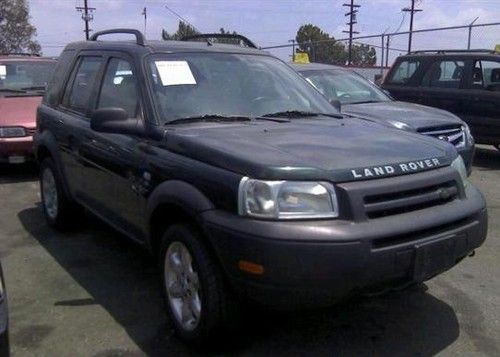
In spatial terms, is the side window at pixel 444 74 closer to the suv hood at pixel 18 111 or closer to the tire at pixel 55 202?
the suv hood at pixel 18 111

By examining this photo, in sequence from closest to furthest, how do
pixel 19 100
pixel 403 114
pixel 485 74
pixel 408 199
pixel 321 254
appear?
1. pixel 321 254
2. pixel 408 199
3. pixel 403 114
4. pixel 19 100
5. pixel 485 74

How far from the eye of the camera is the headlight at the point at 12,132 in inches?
327

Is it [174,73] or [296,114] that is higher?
[174,73]

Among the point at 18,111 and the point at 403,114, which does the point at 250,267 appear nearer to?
the point at 403,114

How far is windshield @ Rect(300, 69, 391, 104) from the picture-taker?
8539 mm

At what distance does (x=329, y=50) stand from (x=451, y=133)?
29850mm

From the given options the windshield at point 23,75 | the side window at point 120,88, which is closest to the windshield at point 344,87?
the windshield at point 23,75

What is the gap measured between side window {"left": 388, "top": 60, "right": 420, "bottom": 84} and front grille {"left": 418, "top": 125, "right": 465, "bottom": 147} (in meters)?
3.43

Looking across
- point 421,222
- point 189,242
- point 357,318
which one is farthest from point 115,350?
point 421,222

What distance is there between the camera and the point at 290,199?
3.01 m

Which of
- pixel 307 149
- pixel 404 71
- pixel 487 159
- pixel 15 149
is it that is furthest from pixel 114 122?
pixel 487 159

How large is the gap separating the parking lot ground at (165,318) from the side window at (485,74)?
499 cm

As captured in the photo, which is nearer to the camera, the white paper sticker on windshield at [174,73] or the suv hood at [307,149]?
the suv hood at [307,149]

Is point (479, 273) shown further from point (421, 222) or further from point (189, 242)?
point (189, 242)
